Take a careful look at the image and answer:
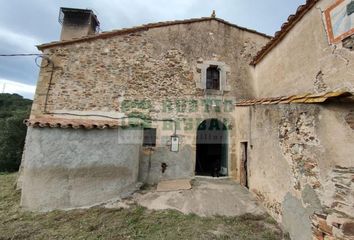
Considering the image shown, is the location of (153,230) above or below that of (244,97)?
below

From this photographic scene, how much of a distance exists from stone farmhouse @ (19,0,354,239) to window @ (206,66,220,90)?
6 cm

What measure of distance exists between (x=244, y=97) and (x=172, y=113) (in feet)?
10.6

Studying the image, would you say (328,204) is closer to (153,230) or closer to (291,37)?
(153,230)

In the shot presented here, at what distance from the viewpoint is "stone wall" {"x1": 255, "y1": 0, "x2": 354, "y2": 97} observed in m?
4.14

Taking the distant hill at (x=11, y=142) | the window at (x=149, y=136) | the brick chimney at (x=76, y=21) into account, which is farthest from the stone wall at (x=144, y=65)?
the distant hill at (x=11, y=142)

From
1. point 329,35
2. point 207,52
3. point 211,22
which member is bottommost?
point 329,35

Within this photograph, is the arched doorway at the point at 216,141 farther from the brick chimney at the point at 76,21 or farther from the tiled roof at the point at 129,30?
the brick chimney at the point at 76,21

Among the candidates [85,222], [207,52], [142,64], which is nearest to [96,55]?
[142,64]

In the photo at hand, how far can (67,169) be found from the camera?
5461mm

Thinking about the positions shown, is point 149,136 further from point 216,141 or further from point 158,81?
point 216,141

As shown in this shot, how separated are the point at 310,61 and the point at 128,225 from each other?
6.12 m

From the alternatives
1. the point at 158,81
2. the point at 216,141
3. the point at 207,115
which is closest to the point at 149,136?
the point at 158,81

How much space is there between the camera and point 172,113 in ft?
26.1

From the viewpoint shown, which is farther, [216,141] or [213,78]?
[216,141]
